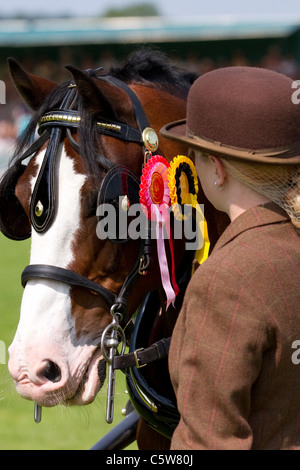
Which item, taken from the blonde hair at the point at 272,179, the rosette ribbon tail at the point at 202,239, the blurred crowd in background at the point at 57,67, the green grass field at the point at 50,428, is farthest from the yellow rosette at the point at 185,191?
the blurred crowd in background at the point at 57,67

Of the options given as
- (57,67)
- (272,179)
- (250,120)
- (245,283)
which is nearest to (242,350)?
(245,283)

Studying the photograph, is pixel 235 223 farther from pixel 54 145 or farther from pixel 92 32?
pixel 92 32

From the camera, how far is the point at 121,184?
2.14 meters

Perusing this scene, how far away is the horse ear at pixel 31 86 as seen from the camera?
250cm

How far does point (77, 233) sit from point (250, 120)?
0.72 metres

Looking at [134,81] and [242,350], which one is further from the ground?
[134,81]

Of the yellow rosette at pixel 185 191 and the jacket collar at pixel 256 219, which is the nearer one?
the jacket collar at pixel 256 219

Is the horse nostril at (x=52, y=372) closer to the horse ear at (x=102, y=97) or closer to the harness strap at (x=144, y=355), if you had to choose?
the harness strap at (x=144, y=355)

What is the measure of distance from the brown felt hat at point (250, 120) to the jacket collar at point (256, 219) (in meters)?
0.12

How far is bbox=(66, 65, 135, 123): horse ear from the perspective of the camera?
2127mm

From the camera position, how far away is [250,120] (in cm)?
164

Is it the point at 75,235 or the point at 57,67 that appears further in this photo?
the point at 57,67

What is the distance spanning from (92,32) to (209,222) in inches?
941

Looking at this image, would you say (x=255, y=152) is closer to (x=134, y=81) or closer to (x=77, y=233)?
(x=77, y=233)
